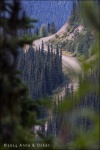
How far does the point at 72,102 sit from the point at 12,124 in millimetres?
542

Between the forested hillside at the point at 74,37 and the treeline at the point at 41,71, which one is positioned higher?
the forested hillside at the point at 74,37

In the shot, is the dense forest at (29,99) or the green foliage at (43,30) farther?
the green foliage at (43,30)

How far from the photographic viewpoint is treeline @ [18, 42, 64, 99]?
123812mm

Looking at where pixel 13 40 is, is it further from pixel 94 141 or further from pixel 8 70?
pixel 94 141

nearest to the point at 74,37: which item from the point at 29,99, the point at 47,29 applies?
the point at 47,29

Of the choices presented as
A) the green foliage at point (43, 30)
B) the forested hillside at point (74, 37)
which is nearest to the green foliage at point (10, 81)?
the forested hillside at point (74, 37)

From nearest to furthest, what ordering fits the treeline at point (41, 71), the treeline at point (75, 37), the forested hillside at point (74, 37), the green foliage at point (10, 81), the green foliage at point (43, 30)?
the green foliage at point (10, 81) → the treeline at point (41, 71) → the treeline at point (75, 37) → the forested hillside at point (74, 37) → the green foliage at point (43, 30)

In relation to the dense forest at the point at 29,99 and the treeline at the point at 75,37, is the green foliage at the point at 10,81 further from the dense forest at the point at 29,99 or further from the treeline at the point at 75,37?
the treeline at the point at 75,37

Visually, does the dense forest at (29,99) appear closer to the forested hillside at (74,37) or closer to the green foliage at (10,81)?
the green foliage at (10,81)

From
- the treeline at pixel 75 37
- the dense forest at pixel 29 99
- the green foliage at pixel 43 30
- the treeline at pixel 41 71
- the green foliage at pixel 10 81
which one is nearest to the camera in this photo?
the dense forest at pixel 29 99

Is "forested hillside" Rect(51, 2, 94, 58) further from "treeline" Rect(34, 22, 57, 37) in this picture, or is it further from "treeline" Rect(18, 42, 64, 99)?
"treeline" Rect(18, 42, 64, 99)

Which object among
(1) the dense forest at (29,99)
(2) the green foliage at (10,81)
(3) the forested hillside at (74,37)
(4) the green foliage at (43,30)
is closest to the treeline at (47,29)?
(4) the green foliage at (43,30)

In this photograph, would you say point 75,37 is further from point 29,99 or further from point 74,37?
point 29,99

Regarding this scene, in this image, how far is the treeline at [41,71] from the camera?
124m
